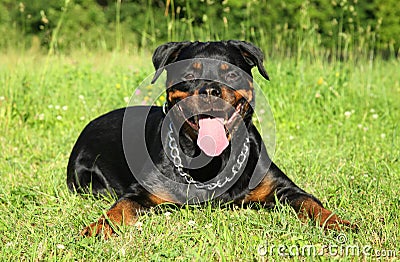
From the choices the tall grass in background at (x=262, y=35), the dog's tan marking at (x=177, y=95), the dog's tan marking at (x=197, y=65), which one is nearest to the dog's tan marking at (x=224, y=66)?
the dog's tan marking at (x=197, y=65)

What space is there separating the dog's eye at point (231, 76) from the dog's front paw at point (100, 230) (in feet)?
3.64

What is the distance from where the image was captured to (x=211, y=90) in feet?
10.6

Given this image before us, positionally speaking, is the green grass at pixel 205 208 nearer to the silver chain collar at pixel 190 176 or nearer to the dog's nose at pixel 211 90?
the silver chain collar at pixel 190 176

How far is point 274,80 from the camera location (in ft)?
20.3

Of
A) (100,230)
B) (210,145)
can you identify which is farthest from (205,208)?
(100,230)

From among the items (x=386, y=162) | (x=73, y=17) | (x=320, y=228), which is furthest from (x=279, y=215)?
(x=73, y=17)

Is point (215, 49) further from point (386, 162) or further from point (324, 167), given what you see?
point (386, 162)

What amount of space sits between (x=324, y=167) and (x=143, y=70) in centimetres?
302

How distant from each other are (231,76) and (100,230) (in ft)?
3.95

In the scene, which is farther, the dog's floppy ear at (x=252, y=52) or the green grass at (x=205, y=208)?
the dog's floppy ear at (x=252, y=52)

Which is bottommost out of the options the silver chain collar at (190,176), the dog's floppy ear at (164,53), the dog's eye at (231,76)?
the silver chain collar at (190,176)

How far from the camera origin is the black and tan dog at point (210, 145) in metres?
3.24

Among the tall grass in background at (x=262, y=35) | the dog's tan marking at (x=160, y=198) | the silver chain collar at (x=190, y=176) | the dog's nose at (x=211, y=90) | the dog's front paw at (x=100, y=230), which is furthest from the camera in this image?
the tall grass in background at (x=262, y=35)

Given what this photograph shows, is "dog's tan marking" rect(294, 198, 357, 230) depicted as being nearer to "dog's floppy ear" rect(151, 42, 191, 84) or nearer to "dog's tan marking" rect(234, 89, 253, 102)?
"dog's tan marking" rect(234, 89, 253, 102)
